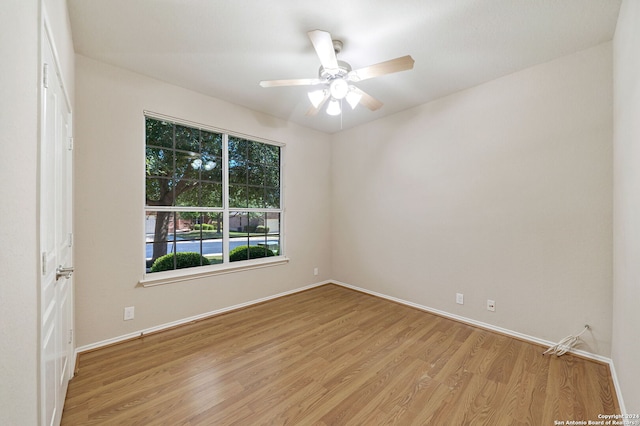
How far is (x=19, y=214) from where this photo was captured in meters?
0.86

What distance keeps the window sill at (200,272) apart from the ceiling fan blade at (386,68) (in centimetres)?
264

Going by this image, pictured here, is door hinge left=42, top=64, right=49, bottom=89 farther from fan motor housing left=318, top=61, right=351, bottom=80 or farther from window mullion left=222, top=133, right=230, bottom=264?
window mullion left=222, top=133, right=230, bottom=264

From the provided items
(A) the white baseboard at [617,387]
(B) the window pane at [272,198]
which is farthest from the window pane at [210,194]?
(A) the white baseboard at [617,387]

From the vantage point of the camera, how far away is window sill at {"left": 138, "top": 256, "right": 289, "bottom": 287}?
9.21ft

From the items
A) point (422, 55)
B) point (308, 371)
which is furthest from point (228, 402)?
point (422, 55)

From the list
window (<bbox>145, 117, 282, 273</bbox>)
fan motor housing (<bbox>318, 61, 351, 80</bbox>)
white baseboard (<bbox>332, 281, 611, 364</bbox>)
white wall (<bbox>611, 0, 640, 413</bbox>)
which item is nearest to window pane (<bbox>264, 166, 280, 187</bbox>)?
window (<bbox>145, 117, 282, 273</bbox>)

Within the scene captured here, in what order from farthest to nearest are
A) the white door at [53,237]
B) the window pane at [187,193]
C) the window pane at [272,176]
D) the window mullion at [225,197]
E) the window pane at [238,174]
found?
the window pane at [272,176], the window pane at [238,174], the window mullion at [225,197], the window pane at [187,193], the white door at [53,237]

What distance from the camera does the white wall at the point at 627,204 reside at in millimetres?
1504

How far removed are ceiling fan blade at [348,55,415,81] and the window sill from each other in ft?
8.65

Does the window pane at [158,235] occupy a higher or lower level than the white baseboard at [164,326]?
higher

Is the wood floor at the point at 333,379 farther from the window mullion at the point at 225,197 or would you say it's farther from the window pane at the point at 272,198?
the window pane at the point at 272,198

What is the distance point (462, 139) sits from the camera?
3074mm

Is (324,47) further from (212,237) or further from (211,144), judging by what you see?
(212,237)

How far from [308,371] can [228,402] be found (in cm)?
63
